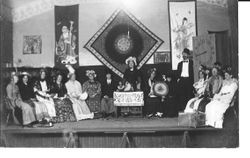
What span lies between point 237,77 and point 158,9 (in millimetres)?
1019

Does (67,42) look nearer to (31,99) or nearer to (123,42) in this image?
(123,42)

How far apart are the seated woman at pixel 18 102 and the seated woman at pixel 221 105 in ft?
5.86

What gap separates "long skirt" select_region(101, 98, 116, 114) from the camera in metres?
4.23

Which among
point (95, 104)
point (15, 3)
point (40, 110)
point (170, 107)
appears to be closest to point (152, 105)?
point (170, 107)

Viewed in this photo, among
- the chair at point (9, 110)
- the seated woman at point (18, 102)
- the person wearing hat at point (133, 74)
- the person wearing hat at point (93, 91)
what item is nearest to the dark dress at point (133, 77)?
the person wearing hat at point (133, 74)

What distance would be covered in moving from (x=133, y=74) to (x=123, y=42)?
338mm

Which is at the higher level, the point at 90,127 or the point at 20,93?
the point at 20,93

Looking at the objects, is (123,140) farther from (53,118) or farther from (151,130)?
(53,118)

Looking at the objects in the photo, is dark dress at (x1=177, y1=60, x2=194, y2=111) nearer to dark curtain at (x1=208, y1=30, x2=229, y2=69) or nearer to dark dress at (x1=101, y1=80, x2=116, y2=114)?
dark curtain at (x1=208, y1=30, x2=229, y2=69)

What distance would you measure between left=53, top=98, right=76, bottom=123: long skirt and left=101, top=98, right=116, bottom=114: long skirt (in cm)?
33

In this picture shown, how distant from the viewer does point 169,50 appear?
418 cm

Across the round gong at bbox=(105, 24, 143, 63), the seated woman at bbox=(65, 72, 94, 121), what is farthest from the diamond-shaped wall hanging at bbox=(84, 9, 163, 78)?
the seated woman at bbox=(65, 72, 94, 121)

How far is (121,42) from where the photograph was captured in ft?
13.9
